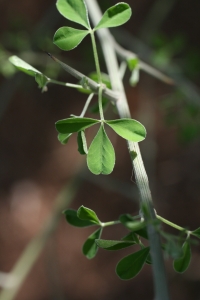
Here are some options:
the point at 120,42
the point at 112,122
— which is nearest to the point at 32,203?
the point at 120,42

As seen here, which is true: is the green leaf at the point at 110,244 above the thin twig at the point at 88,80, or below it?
below

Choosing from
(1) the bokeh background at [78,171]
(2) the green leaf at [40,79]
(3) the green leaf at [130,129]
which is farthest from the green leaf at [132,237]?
(1) the bokeh background at [78,171]

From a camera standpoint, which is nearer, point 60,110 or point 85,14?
point 85,14

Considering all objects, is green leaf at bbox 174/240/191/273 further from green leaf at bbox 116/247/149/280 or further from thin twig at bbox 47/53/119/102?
thin twig at bbox 47/53/119/102

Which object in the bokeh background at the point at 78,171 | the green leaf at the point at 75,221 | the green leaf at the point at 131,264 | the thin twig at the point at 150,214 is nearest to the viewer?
the thin twig at the point at 150,214

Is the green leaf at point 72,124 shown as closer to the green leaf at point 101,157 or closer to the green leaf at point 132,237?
the green leaf at point 101,157

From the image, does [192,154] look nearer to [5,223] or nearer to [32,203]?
[32,203]

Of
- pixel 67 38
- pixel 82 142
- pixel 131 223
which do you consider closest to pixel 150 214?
pixel 131 223
